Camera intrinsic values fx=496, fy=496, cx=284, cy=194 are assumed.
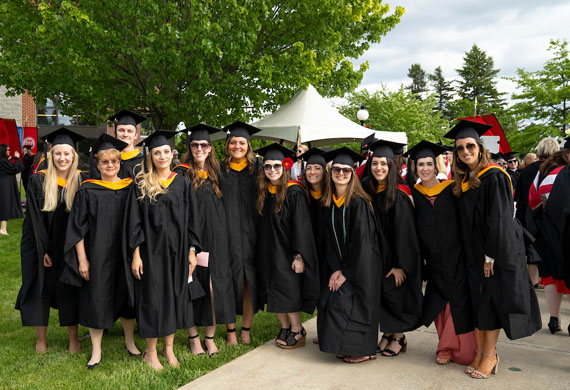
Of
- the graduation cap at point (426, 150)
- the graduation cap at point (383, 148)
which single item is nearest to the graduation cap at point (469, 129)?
the graduation cap at point (426, 150)

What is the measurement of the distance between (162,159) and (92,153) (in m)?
0.69

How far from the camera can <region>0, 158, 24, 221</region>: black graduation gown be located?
11.3 m

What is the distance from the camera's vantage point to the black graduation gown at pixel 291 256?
176 inches

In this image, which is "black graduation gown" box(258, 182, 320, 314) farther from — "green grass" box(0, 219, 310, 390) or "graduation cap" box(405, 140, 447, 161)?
"graduation cap" box(405, 140, 447, 161)

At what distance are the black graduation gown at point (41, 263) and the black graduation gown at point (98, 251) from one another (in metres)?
0.28

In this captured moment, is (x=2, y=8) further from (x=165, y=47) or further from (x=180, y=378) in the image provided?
(x=180, y=378)

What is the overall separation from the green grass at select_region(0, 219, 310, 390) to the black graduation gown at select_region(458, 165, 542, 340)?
2.10m

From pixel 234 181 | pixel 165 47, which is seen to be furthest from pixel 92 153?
pixel 165 47

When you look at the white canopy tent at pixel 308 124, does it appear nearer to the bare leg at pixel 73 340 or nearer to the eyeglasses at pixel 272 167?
the eyeglasses at pixel 272 167

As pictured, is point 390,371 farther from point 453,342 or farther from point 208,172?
point 208,172

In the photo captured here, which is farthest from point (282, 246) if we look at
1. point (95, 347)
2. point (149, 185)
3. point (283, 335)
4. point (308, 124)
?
point (308, 124)

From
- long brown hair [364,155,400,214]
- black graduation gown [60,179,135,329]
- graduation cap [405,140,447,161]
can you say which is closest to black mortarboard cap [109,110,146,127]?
black graduation gown [60,179,135,329]

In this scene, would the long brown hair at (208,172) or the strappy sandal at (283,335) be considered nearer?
the long brown hair at (208,172)

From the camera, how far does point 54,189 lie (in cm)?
425
